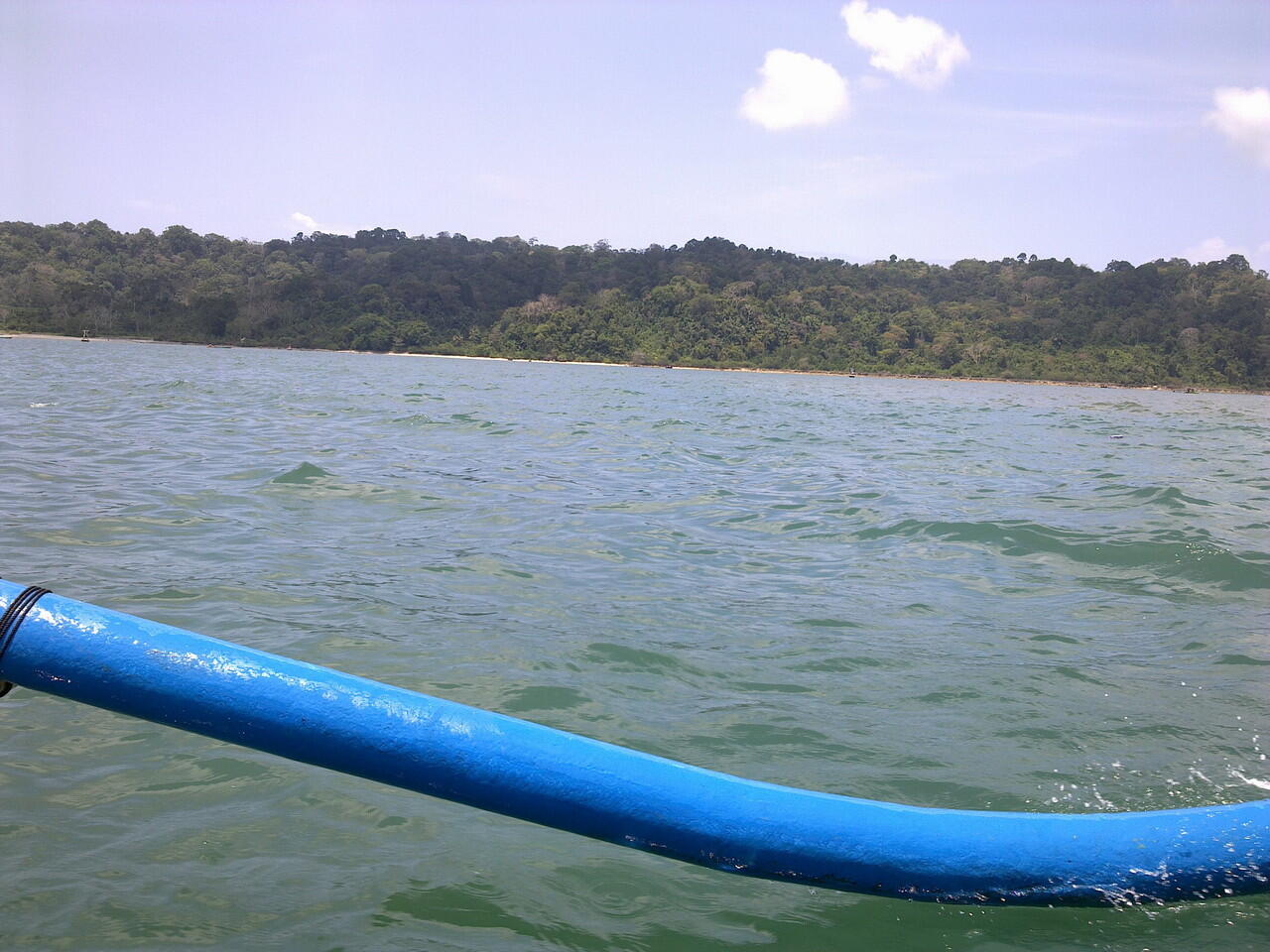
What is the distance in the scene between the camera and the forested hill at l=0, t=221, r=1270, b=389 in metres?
92.6

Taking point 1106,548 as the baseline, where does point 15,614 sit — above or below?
above

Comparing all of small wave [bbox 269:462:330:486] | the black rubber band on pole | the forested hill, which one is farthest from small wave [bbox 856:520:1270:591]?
the forested hill

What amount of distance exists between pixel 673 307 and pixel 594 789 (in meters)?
111

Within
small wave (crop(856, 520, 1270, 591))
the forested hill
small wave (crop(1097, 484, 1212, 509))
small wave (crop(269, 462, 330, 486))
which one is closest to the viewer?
small wave (crop(856, 520, 1270, 591))

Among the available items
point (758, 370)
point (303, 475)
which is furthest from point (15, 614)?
point (758, 370)

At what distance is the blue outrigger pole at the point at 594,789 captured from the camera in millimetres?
1322

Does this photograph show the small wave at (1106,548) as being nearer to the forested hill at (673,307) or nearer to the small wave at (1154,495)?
the small wave at (1154,495)

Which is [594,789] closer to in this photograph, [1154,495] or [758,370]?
[1154,495]

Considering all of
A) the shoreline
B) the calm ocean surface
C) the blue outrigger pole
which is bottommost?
the calm ocean surface

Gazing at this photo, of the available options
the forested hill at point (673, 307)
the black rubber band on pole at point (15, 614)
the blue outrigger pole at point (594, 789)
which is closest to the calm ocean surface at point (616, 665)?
the blue outrigger pole at point (594, 789)

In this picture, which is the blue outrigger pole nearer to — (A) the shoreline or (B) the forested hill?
(A) the shoreline

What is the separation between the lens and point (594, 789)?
131cm

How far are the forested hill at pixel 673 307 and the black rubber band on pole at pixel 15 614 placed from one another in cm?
9842

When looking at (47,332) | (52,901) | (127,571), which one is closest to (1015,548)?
→ (127,571)
